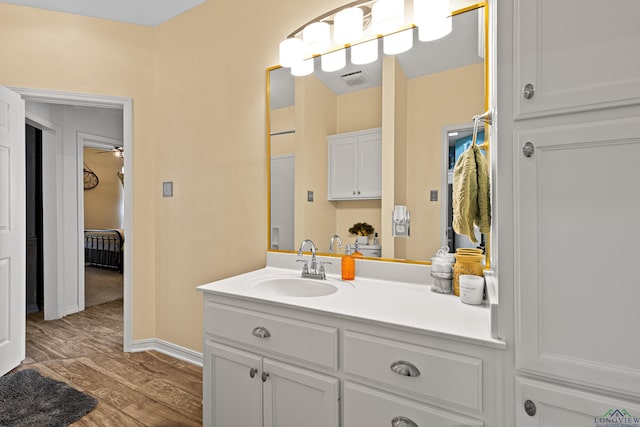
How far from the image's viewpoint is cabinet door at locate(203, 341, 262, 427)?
53.8 inches

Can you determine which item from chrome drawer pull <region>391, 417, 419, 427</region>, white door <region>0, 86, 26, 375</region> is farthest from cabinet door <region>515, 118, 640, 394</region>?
white door <region>0, 86, 26, 375</region>

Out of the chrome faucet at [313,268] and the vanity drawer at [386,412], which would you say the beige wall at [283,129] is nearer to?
the chrome faucet at [313,268]

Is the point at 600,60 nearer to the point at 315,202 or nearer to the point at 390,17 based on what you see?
the point at 390,17

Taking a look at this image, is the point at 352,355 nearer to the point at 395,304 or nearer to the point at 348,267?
the point at 395,304

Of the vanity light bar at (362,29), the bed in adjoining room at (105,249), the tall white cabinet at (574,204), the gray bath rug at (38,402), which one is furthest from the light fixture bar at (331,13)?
the bed in adjoining room at (105,249)

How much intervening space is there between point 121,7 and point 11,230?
5.80 feet

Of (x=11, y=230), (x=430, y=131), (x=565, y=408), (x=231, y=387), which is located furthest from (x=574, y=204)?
(x=11, y=230)

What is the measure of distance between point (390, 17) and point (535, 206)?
1146 millimetres

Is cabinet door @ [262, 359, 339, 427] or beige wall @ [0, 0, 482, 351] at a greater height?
beige wall @ [0, 0, 482, 351]

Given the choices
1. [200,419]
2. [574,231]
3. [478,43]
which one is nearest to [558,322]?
[574,231]

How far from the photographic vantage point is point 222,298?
146 cm

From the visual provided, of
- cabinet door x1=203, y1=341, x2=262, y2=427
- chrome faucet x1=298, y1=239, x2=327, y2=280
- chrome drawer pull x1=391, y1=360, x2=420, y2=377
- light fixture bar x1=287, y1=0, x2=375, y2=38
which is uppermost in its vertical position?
light fixture bar x1=287, y1=0, x2=375, y2=38

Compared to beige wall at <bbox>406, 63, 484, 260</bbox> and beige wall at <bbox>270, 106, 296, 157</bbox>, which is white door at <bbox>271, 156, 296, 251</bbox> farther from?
beige wall at <bbox>406, 63, 484, 260</bbox>

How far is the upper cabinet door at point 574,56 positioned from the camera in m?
0.77
